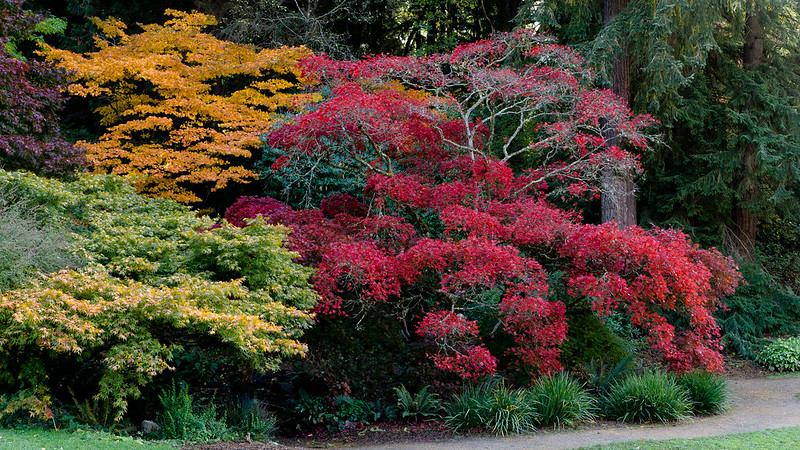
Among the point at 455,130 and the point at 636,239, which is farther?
the point at 455,130

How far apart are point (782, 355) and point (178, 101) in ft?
37.9

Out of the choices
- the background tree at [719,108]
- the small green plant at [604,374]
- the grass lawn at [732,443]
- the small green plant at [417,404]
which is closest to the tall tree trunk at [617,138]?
the background tree at [719,108]

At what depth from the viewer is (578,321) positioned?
9586 millimetres

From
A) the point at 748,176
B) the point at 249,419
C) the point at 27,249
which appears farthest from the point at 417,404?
the point at 748,176

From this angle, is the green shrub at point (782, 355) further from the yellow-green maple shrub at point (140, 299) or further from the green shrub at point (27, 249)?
the green shrub at point (27, 249)

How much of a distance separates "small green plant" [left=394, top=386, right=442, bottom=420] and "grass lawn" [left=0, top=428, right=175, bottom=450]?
320 centimetres

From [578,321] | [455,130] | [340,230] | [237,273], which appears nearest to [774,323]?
[578,321]

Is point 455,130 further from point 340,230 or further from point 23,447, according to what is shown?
point 23,447

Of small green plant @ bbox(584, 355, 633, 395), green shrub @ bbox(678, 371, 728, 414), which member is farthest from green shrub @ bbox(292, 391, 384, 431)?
green shrub @ bbox(678, 371, 728, 414)

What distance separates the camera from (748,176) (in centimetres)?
1251

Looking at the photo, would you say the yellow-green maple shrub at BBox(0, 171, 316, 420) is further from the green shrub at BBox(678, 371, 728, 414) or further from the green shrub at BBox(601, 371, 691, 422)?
the green shrub at BBox(678, 371, 728, 414)

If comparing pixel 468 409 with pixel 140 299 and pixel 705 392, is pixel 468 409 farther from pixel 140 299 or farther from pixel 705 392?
pixel 140 299

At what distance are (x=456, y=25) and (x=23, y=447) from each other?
55.1ft

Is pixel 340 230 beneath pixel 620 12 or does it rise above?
beneath
